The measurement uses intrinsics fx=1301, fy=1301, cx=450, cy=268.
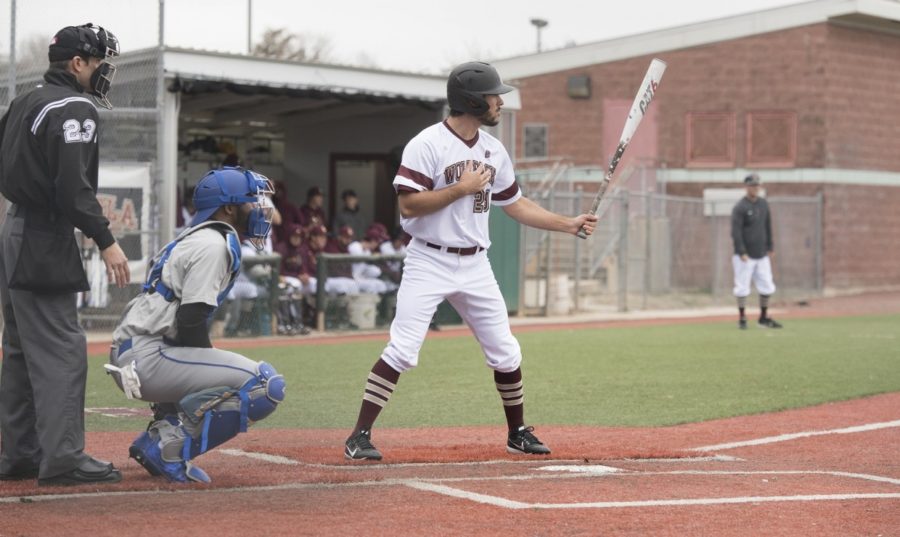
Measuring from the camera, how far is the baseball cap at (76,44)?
6316 millimetres

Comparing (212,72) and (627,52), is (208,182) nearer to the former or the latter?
(212,72)

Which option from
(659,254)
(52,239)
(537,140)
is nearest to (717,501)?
(52,239)

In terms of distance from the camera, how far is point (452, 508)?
18.7 feet

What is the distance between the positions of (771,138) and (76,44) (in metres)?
26.7

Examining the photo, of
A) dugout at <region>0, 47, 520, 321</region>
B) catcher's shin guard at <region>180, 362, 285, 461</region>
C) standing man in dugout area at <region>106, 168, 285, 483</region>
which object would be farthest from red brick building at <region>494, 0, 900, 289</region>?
catcher's shin guard at <region>180, 362, 285, 461</region>

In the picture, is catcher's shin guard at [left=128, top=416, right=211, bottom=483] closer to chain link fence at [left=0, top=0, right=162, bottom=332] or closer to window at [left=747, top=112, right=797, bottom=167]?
chain link fence at [left=0, top=0, right=162, bottom=332]

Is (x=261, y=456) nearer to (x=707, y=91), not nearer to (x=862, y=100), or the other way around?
(x=707, y=91)

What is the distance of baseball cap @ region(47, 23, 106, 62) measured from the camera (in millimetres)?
6316

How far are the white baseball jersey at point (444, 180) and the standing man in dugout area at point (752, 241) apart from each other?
1199 centimetres

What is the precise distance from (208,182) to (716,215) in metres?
23.6

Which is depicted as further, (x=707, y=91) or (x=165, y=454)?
(x=707, y=91)

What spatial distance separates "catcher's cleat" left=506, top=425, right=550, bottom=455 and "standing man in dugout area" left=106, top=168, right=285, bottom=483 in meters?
1.82

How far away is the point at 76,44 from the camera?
6.31 meters

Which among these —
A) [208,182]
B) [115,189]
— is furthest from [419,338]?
[115,189]
